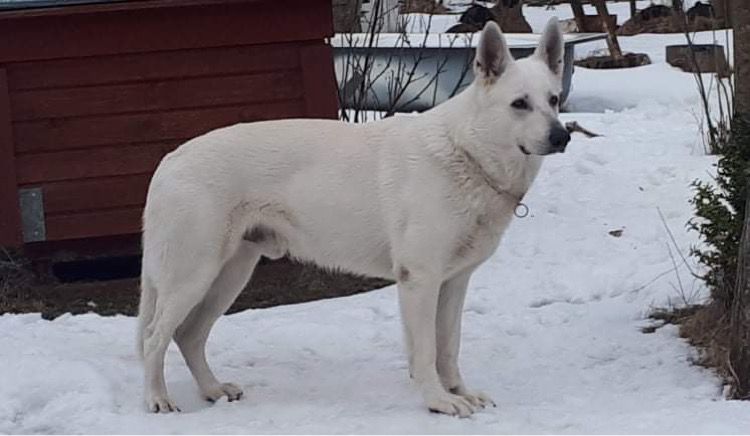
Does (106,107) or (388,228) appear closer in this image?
(388,228)

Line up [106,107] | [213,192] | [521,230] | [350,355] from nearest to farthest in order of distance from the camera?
[213,192]
[350,355]
[106,107]
[521,230]

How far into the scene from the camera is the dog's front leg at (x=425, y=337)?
4.75 m

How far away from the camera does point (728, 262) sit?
5477 mm

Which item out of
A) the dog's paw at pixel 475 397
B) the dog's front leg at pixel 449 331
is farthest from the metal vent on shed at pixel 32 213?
the dog's paw at pixel 475 397

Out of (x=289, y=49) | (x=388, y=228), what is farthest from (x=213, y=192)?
(x=289, y=49)

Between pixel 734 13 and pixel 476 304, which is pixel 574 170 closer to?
pixel 734 13

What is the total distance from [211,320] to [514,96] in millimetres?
1647

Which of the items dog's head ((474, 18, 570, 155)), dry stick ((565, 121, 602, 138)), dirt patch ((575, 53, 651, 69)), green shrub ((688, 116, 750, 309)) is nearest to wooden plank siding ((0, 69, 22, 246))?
dog's head ((474, 18, 570, 155))

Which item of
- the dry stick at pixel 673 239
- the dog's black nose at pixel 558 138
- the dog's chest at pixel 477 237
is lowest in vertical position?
the dry stick at pixel 673 239

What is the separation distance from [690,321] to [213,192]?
2457mm

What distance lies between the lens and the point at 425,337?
15.8 feet

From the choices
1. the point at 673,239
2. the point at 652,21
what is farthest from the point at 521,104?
the point at 652,21

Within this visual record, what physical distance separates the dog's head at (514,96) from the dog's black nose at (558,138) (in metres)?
0.02

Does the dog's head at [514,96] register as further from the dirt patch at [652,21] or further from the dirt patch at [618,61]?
the dirt patch at [652,21]
